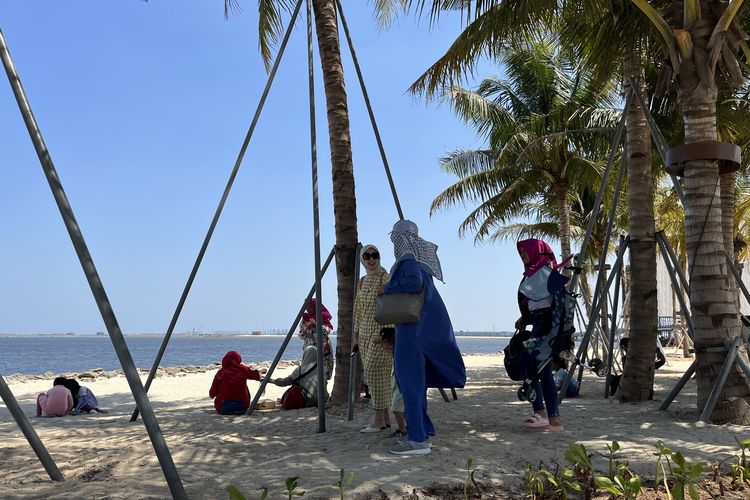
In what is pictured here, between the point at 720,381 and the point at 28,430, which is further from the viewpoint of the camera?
the point at 720,381

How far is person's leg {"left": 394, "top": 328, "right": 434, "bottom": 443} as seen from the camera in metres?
4.30

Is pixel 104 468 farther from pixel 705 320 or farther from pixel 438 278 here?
pixel 705 320

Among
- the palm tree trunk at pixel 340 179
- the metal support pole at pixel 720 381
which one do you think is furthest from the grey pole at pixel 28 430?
the metal support pole at pixel 720 381

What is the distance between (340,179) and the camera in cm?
738

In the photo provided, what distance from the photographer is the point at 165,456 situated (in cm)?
322

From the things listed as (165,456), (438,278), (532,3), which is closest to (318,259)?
(438,278)

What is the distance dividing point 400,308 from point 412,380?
48 cm

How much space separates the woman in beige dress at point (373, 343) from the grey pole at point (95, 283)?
6.99 feet

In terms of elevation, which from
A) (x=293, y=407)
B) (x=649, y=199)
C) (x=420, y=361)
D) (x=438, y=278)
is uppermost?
(x=649, y=199)

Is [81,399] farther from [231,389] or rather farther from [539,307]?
[539,307]

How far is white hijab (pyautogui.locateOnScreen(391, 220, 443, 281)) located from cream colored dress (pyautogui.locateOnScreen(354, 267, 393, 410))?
0.69 metres

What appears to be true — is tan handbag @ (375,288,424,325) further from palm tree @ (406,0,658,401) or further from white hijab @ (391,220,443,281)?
palm tree @ (406,0,658,401)

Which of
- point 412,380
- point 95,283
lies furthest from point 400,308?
point 95,283

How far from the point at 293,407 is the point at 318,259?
205 centimetres
